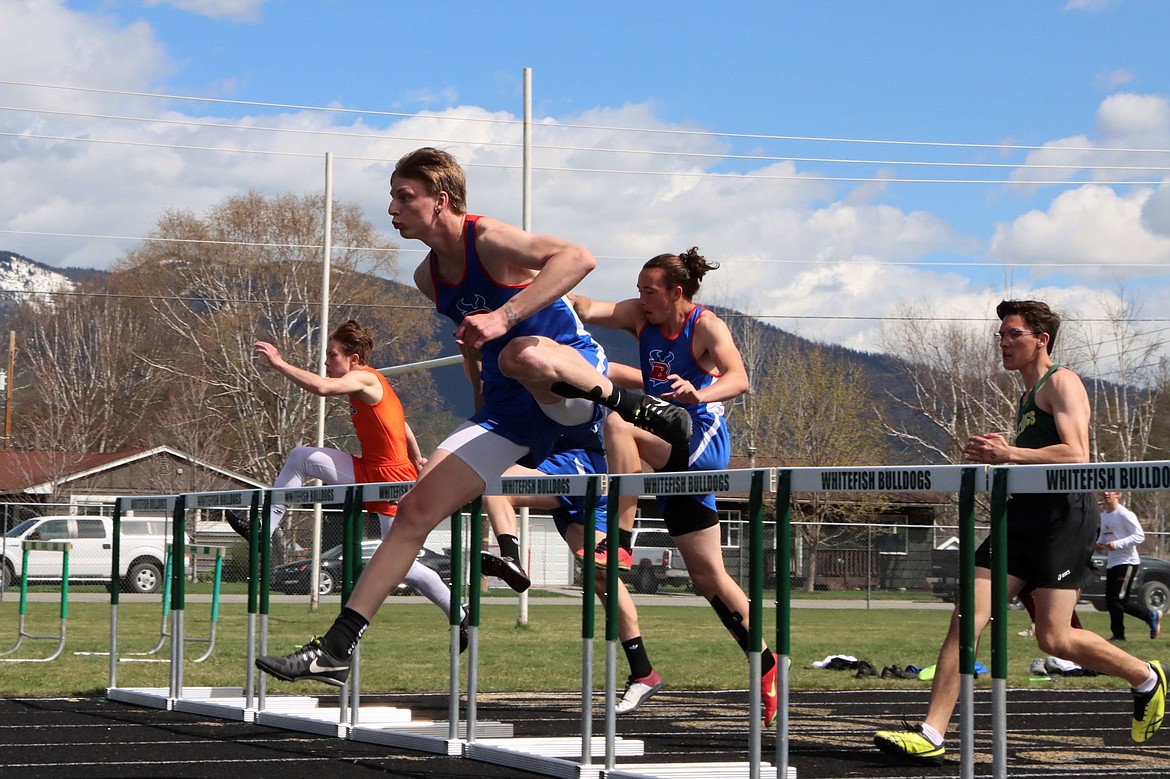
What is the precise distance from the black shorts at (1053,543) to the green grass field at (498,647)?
5232 millimetres

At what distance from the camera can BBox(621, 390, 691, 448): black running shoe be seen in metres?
5.75

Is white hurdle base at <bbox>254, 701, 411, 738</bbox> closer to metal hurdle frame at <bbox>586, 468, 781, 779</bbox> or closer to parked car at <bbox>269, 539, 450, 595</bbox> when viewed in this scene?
metal hurdle frame at <bbox>586, 468, 781, 779</bbox>

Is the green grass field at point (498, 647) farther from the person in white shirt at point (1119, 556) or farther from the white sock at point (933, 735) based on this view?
the white sock at point (933, 735)

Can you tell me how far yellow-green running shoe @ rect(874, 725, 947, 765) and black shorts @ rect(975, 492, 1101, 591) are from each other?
2.65 ft

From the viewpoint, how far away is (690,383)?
7285 mm

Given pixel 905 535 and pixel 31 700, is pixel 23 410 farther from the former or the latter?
pixel 31 700

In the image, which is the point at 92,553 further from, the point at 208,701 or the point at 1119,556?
the point at 208,701

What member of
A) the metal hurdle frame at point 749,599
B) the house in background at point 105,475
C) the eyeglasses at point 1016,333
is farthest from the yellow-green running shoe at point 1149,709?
the house in background at point 105,475

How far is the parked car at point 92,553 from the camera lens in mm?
28156

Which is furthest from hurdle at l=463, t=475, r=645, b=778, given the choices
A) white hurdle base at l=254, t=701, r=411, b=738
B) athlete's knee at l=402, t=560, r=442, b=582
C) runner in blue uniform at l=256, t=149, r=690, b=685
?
athlete's knee at l=402, t=560, r=442, b=582

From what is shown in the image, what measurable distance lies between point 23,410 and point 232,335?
64.3 ft

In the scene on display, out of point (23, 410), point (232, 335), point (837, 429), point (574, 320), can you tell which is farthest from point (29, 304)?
point (574, 320)

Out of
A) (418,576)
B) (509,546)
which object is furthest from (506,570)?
(418,576)

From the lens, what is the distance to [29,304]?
66750 millimetres
